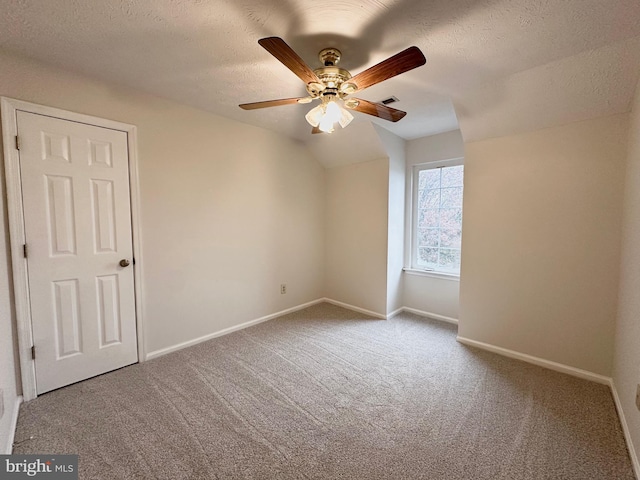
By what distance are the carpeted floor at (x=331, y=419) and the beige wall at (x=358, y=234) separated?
115 centimetres

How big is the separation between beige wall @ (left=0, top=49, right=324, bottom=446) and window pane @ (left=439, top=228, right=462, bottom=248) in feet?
6.17

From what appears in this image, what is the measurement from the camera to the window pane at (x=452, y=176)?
3176 millimetres

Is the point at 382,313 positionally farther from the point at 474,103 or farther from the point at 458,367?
the point at 474,103

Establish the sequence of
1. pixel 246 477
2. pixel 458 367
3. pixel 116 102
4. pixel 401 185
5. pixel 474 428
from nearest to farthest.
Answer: pixel 246 477 → pixel 474 428 → pixel 116 102 → pixel 458 367 → pixel 401 185

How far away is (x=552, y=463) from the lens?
4.48 feet

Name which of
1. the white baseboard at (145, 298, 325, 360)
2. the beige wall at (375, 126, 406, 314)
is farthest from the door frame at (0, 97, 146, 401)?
the beige wall at (375, 126, 406, 314)

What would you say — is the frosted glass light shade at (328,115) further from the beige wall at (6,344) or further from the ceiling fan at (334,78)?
the beige wall at (6,344)

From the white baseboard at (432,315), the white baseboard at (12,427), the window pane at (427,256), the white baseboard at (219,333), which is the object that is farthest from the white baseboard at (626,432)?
the white baseboard at (12,427)

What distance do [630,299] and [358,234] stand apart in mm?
2485

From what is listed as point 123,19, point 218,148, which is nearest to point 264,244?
point 218,148

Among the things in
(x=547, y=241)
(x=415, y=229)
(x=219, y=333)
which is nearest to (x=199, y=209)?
(x=219, y=333)

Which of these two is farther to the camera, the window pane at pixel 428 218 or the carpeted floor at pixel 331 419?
the window pane at pixel 428 218

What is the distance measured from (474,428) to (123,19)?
123 inches

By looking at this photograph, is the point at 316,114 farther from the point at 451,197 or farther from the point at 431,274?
the point at 431,274
